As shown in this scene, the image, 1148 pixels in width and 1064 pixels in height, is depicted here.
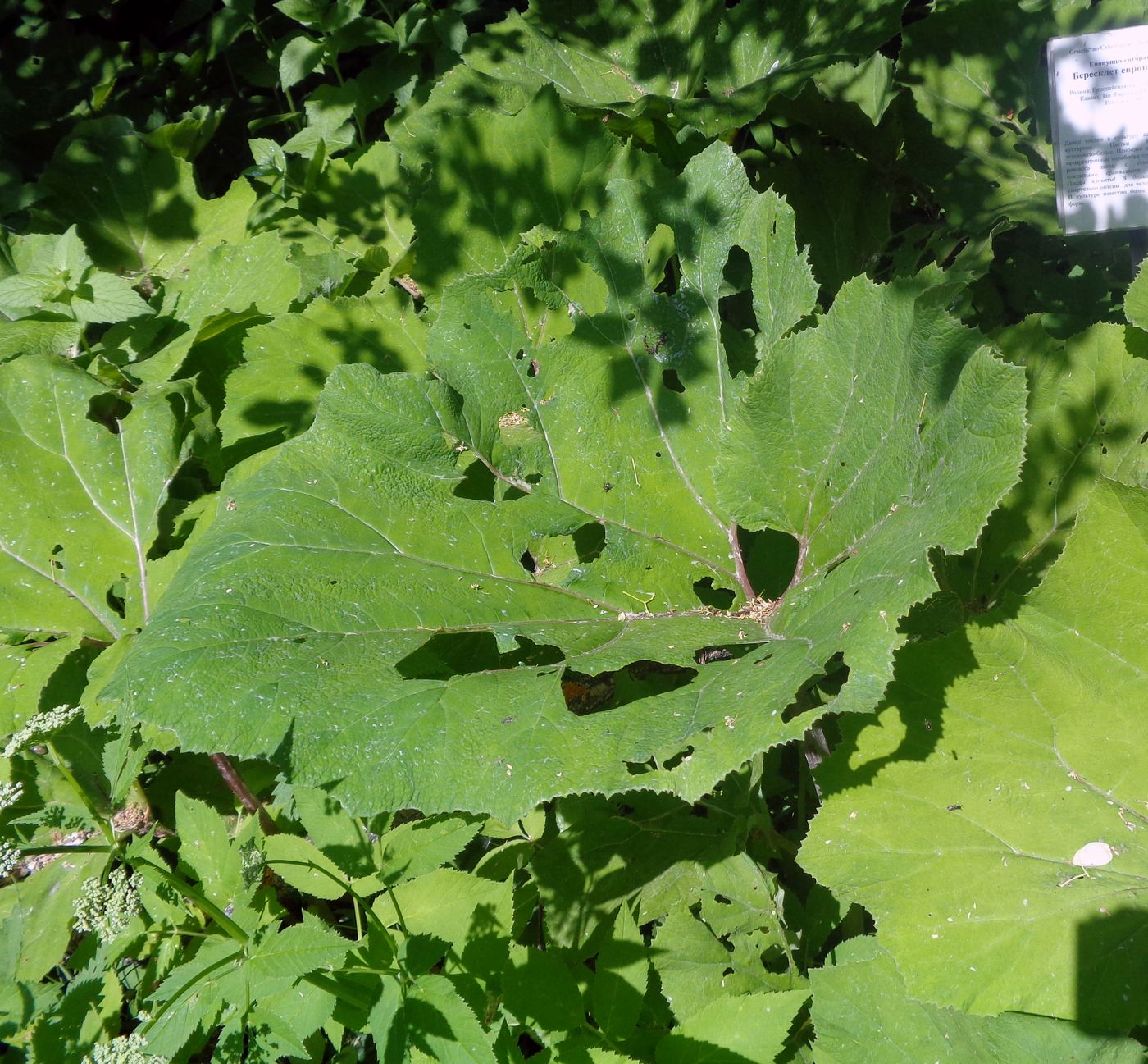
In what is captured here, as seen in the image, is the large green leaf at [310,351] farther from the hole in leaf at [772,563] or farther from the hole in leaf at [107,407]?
the hole in leaf at [772,563]

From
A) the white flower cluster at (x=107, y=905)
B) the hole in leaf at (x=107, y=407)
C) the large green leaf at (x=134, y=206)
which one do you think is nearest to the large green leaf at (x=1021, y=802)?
the white flower cluster at (x=107, y=905)

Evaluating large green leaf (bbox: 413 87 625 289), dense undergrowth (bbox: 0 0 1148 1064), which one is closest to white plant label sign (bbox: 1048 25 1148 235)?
dense undergrowth (bbox: 0 0 1148 1064)

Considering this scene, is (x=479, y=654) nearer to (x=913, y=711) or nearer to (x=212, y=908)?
(x=212, y=908)

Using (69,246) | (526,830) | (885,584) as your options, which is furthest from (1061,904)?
(69,246)

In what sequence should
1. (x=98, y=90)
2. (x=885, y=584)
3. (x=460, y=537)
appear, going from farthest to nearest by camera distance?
(x=98, y=90)
(x=460, y=537)
(x=885, y=584)

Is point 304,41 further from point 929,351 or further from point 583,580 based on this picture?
→ point 929,351

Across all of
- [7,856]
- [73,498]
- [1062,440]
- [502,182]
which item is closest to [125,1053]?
[7,856]
